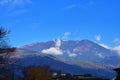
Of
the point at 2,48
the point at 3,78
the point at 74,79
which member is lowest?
the point at 3,78

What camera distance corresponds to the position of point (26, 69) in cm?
7844

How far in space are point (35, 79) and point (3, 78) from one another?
28189 mm

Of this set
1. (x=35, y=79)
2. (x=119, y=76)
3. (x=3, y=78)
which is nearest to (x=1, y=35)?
(x=3, y=78)

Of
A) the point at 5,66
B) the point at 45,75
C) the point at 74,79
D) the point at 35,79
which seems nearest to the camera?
the point at 5,66

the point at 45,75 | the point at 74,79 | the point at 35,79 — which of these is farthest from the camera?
the point at 74,79

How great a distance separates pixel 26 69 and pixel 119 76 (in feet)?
67.8

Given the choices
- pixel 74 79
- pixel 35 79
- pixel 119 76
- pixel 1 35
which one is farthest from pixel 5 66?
pixel 74 79

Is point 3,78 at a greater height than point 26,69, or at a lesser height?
lesser

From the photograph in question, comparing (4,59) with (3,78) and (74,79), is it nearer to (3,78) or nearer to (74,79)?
(3,78)

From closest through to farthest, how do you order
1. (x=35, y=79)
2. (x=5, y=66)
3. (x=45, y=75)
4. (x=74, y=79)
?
(x=5, y=66), (x=35, y=79), (x=45, y=75), (x=74, y=79)

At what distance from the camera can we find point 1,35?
1873 inches

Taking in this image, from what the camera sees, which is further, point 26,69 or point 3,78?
point 26,69

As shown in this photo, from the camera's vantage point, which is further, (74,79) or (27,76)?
(74,79)

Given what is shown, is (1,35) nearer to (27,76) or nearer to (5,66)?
(5,66)
